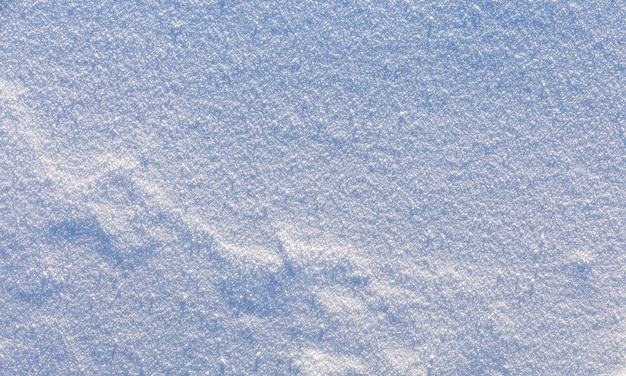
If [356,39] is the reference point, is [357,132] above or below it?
below

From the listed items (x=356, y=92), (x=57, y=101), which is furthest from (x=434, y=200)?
(x=57, y=101)

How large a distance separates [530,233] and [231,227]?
40.2 inches

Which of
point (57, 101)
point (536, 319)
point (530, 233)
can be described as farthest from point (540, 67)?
point (57, 101)

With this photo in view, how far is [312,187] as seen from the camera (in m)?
1.69

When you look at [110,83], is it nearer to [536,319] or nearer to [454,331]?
[454,331]

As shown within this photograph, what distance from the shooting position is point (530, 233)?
168cm

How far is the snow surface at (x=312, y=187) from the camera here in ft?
5.39

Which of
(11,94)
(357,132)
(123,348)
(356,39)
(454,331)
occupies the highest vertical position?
(356,39)

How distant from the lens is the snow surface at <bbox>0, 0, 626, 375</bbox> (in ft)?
5.39

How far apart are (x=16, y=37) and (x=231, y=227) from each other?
102cm

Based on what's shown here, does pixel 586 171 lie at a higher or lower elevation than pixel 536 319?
higher

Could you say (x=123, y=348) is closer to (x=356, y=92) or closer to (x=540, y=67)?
(x=356, y=92)

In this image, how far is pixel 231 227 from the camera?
167 cm

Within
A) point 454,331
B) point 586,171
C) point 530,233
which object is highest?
point 586,171
